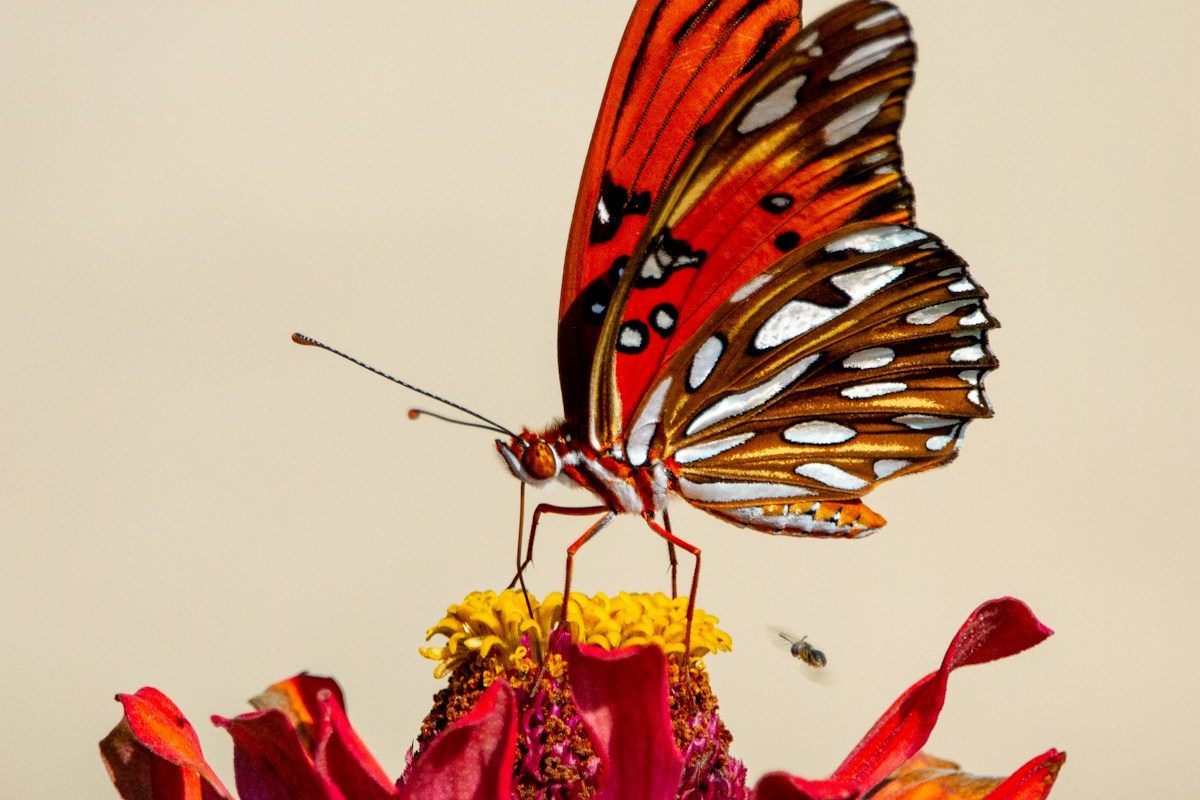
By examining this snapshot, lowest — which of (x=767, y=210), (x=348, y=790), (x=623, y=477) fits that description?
(x=348, y=790)

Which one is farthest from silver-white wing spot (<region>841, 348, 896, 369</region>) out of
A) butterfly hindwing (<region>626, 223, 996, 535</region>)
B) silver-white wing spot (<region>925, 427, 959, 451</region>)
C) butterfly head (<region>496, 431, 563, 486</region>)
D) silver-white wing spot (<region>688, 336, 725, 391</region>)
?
butterfly head (<region>496, 431, 563, 486</region>)

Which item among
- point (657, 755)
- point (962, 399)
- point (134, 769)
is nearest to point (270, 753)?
point (134, 769)

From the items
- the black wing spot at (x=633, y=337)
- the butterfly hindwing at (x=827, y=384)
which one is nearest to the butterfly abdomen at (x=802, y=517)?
the butterfly hindwing at (x=827, y=384)

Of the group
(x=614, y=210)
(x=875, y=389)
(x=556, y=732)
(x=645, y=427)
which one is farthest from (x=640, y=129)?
(x=556, y=732)

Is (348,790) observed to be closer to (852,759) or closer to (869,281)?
(852,759)

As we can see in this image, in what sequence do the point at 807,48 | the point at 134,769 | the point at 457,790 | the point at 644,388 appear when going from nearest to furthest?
the point at 457,790, the point at 134,769, the point at 807,48, the point at 644,388

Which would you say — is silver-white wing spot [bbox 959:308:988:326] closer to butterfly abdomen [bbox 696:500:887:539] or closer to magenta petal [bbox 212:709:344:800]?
butterfly abdomen [bbox 696:500:887:539]
